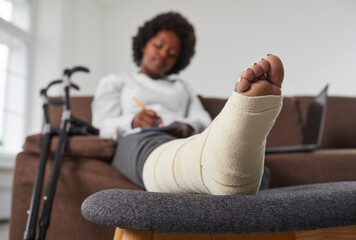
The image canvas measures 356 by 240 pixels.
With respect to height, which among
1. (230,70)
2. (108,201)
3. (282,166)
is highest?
(230,70)

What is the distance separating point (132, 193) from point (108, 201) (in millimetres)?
34

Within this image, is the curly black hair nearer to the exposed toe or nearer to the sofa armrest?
the sofa armrest

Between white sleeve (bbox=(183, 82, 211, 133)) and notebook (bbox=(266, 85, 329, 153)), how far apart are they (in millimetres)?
266

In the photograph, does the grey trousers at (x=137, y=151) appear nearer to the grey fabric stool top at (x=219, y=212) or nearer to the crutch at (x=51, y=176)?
the crutch at (x=51, y=176)

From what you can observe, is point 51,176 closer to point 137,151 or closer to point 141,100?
point 137,151

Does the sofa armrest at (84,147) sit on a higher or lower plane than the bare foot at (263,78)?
lower

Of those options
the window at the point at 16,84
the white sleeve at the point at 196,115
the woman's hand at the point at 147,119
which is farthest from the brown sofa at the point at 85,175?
the window at the point at 16,84

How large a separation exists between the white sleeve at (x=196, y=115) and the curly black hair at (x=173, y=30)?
197 mm

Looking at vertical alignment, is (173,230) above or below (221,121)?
below

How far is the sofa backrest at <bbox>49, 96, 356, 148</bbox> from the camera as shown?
1593 mm

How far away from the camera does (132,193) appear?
1.48ft

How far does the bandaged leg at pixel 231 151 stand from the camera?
0.45 m

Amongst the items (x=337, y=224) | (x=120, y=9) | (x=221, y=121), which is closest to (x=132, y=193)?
(x=221, y=121)

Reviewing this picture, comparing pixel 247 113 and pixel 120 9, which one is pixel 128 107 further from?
pixel 120 9
